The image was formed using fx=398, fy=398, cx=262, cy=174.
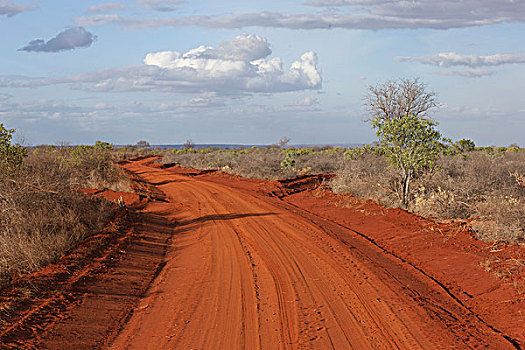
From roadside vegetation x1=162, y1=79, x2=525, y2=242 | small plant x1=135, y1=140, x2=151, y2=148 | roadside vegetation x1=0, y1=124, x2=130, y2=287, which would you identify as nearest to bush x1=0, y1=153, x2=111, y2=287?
roadside vegetation x1=0, y1=124, x2=130, y2=287

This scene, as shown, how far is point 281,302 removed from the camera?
21.8ft

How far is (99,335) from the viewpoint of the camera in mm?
5527

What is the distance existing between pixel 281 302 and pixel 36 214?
6750 mm

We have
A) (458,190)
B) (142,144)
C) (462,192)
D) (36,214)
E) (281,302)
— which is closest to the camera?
(281,302)

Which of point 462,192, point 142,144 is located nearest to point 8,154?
point 462,192

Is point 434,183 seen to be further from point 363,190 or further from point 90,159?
point 90,159

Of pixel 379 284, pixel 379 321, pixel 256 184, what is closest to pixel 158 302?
pixel 379 321

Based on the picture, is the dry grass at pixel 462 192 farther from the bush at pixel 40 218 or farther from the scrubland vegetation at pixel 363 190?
the bush at pixel 40 218

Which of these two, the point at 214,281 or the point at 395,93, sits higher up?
the point at 395,93

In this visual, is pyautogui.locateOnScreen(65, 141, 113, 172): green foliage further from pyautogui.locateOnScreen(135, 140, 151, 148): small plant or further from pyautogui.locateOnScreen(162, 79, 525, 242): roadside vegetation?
pyautogui.locateOnScreen(135, 140, 151, 148): small plant

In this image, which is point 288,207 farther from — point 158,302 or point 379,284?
point 158,302

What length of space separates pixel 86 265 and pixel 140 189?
1160 centimetres

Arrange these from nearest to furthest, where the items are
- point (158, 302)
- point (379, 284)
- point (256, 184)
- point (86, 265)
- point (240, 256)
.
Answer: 1. point (158, 302)
2. point (379, 284)
3. point (86, 265)
4. point (240, 256)
5. point (256, 184)

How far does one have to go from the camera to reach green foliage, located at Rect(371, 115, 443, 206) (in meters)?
14.4
